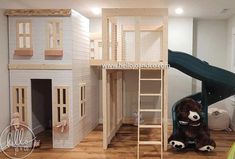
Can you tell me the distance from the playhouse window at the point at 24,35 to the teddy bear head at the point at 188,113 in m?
2.92

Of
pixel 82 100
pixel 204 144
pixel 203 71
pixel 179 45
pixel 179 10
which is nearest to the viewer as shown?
pixel 204 144

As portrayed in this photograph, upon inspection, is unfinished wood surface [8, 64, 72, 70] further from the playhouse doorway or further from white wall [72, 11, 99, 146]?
the playhouse doorway

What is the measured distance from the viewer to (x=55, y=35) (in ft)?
15.7

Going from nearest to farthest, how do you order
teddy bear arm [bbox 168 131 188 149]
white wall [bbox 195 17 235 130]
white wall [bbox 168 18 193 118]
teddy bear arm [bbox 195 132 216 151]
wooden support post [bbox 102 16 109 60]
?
teddy bear arm [bbox 195 132 216 151]
teddy bear arm [bbox 168 131 188 149]
wooden support post [bbox 102 16 109 60]
white wall [bbox 168 18 193 118]
white wall [bbox 195 17 235 130]

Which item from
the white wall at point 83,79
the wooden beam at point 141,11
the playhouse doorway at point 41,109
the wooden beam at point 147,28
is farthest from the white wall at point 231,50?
the playhouse doorway at point 41,109

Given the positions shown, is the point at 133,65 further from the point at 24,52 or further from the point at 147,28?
the point at 24,52

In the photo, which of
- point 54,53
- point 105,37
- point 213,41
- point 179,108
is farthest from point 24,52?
point 213,41

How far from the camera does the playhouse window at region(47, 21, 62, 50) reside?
4781 millimetres

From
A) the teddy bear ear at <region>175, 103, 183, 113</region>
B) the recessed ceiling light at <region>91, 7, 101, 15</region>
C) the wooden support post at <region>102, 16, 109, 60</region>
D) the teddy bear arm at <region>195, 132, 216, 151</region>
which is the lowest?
the teddy bear arm at <region>195, 132, 216, 151</region>

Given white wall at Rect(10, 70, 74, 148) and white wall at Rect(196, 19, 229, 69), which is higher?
white wall at Rect(196, 19, 229, 69)

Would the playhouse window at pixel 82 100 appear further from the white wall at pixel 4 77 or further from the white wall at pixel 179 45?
the white wall at pixel 179 45

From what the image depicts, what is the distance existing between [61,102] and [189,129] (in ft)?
7.59

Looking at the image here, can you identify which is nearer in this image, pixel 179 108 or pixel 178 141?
pixel 178 141

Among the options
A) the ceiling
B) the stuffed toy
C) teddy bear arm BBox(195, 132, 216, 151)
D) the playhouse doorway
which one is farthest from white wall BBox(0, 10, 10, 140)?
teddy bear arm BBox(195, 132, 216, 151)
